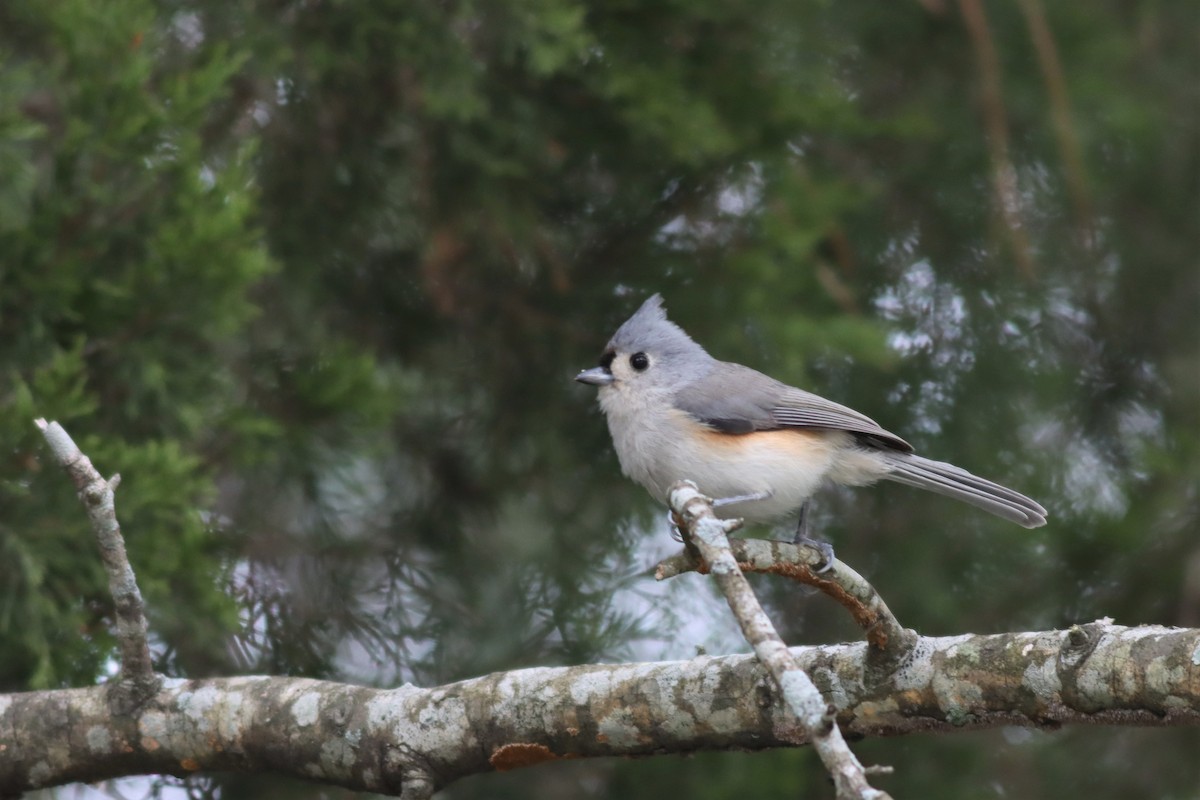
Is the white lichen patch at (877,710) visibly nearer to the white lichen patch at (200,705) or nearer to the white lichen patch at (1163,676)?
the white lichen patch at (1163,676)

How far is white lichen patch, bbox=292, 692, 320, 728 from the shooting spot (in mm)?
2889

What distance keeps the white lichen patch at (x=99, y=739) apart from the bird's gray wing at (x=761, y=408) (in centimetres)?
162

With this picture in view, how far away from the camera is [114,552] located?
2.61 metres

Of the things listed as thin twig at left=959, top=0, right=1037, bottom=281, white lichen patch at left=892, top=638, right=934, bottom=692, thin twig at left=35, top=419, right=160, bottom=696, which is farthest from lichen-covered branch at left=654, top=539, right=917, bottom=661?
thin twig at left=959, top=0, right=1037, bottom=281

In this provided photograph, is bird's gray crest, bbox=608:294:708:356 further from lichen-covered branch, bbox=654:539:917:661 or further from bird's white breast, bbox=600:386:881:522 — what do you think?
lichen-covered branch, bbox=654:539:917:661

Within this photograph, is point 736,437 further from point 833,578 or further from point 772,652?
point 772,652

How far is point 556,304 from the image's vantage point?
4.62 meters

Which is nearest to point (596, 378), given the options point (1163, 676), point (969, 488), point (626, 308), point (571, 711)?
point (626, 308)

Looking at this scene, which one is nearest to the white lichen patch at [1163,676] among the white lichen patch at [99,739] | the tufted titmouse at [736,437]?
the tufted titmouse at [736,437]

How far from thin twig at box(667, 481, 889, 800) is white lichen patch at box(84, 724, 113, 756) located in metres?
1.48

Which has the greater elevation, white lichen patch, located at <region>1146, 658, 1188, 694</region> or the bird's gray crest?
the bird's gray crest

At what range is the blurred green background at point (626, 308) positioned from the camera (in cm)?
403

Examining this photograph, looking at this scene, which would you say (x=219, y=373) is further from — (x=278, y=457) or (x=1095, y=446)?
(x=1095, y=446)

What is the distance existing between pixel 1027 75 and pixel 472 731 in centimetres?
337
